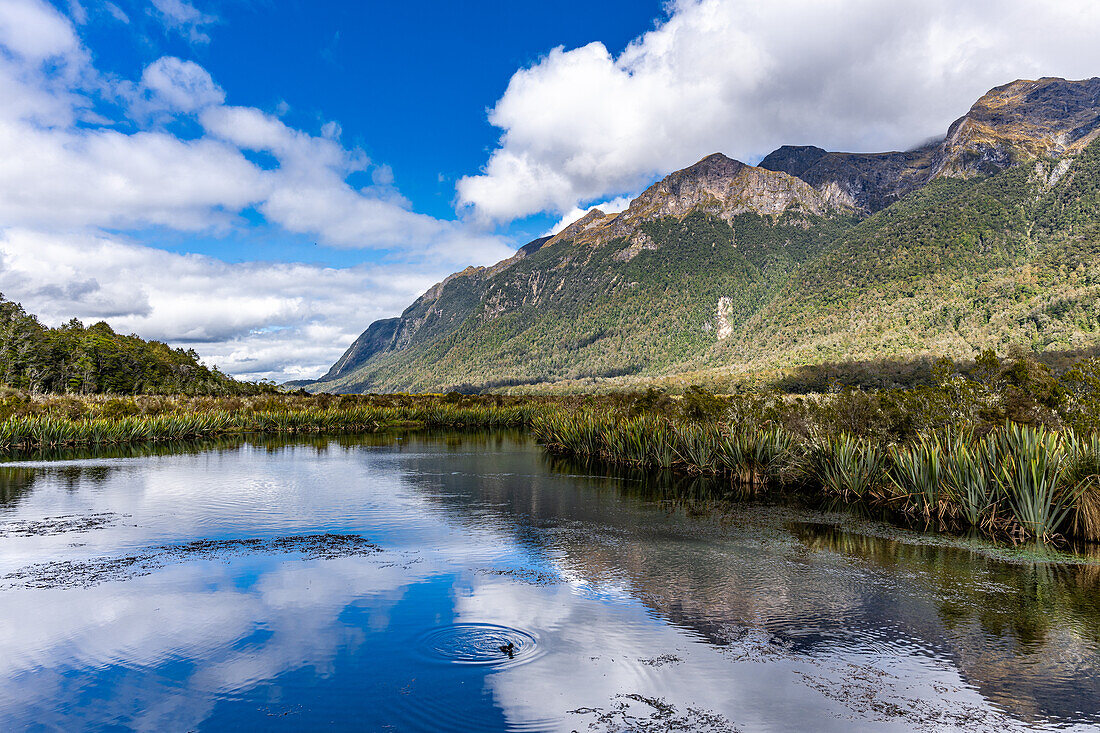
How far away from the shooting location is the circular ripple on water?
6188mm

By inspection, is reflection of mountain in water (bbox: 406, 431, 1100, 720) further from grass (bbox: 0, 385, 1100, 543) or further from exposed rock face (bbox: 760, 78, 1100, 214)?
exposed rock face (bbox: 760, 78, 1100, 214)

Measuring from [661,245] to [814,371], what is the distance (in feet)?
419

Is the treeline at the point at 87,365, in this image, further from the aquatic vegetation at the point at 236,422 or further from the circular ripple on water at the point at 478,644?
the circular ripple on water at the point at 478,644

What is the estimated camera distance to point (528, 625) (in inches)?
279

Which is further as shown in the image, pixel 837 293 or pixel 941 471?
pixel 837 293

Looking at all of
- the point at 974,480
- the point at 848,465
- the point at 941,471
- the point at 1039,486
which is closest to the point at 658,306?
the point at 848,465

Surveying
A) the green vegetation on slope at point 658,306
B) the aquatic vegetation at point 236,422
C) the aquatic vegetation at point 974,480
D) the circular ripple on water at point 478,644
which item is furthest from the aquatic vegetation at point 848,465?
the green vegetation on slope at point 658,306

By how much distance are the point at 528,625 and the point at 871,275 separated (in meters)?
124

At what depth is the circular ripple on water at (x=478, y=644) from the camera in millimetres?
6188

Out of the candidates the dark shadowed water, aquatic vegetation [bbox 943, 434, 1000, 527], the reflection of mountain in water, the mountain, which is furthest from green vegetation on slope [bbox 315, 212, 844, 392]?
the dark shadowed water

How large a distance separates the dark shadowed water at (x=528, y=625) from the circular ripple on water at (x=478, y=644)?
0.03m

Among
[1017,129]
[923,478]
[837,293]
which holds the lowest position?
[923,478]

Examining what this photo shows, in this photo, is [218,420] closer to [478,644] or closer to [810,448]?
[810,448]

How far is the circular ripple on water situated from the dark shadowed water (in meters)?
0.03
